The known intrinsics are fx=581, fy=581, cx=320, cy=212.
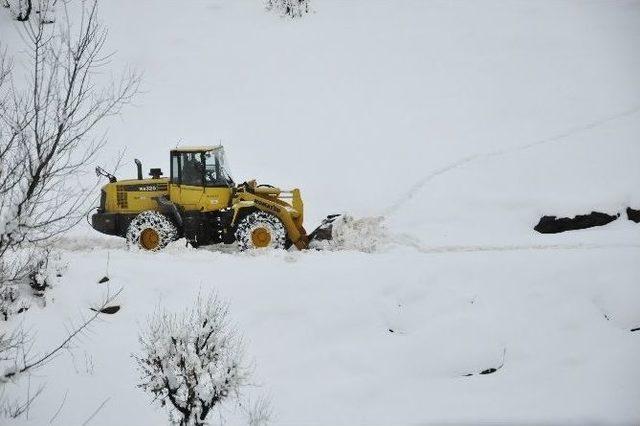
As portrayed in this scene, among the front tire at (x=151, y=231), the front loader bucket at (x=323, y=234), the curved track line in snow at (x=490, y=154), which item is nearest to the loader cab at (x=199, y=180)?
the front tire at (x=151, y=231)

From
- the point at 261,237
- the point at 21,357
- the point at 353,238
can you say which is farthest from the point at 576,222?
the point at 21,357

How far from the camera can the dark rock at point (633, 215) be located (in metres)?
14.1

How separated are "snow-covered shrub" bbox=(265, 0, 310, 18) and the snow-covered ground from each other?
568 mm

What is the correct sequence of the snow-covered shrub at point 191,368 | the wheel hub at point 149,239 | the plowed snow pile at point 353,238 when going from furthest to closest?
the plowed snow pile at point 353,238, the wheel hub at point 149,239, the snow-covered shrub at point 191,368

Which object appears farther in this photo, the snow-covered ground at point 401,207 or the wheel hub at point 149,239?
the wheel hub at point 149,239

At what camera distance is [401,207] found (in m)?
16.4

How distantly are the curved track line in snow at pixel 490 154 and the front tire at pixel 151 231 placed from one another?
6604mm

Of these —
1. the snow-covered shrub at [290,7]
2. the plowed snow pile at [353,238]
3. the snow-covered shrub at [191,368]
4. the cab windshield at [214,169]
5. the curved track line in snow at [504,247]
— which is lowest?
the snow-covered shrub at [191,368]

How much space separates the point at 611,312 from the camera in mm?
10508

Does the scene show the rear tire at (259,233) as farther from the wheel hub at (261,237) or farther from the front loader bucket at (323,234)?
the front loader bucket at (323,234)

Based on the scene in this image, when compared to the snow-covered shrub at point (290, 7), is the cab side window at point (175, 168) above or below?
below

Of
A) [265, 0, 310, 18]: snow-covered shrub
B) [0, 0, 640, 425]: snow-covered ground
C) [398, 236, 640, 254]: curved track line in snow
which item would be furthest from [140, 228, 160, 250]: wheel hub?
[265, 0, 310, 18]: snow-covered shrub

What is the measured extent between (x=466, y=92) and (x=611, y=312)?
14034mm

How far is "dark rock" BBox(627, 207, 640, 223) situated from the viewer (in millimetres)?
14109
